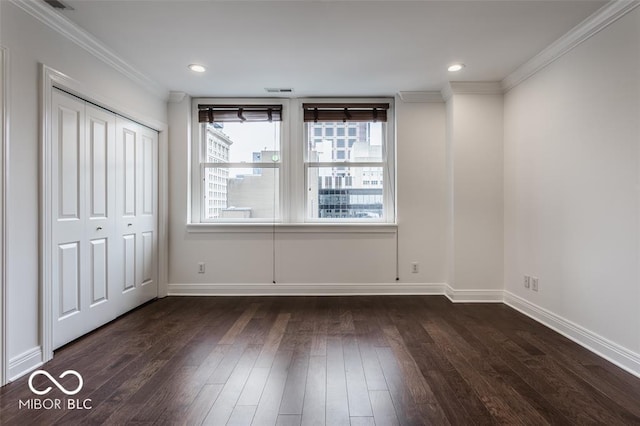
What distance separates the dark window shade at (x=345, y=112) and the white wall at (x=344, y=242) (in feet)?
0.80

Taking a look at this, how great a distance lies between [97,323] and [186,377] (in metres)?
1.34

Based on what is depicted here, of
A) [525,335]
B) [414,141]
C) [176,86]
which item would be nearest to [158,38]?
[176,86]

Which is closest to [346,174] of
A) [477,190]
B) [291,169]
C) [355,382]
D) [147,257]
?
[291,169]

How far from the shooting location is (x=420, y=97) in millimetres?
3760

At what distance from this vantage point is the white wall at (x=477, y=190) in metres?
3.51

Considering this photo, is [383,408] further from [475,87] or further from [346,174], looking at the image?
[475,87]

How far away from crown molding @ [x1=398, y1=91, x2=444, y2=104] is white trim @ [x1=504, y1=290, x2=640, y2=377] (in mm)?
2296

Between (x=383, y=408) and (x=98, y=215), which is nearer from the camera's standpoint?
(x=383, y=408)

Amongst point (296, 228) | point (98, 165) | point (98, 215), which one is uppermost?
point (98, 165)

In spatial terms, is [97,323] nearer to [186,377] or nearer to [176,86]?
[186,377]

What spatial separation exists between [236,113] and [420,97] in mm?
2172

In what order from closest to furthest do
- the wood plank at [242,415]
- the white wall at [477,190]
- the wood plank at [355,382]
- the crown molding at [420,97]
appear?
the wood plank at [242,415] < the wood plank at [355,382] < the white wall at [477,190] < the crown molding at [420,97]

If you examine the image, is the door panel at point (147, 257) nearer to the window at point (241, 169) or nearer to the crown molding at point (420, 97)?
the window at point (241, 169)

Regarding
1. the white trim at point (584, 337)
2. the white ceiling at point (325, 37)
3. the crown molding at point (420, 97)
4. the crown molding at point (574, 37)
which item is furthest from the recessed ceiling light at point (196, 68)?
the white trim at point (584, 337)
